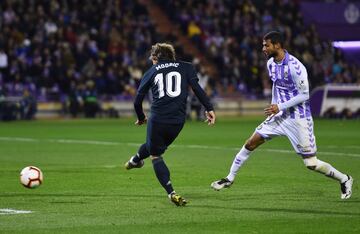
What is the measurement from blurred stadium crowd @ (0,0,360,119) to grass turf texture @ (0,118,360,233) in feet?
41.9

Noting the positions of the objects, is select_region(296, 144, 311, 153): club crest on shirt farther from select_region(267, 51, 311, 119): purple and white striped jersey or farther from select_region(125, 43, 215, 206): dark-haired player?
select_region(125, 43, 215, 206): dark-haired player

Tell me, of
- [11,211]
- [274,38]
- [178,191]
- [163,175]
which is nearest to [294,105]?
[274,38]

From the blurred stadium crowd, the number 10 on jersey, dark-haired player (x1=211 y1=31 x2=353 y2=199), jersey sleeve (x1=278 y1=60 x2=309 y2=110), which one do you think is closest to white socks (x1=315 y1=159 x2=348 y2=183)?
dark-haired player (x1=211 y1=31 x2=353 y2=199)

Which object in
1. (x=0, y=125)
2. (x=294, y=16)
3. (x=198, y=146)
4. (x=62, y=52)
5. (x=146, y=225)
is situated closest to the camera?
(x=146, y=225)

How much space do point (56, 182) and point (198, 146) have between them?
9.45 m

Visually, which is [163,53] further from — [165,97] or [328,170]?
[328,170]

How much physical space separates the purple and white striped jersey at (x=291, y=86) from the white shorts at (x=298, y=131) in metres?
0.09

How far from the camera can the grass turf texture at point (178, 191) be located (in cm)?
1106

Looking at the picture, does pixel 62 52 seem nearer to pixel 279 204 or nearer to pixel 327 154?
pixel 327 154

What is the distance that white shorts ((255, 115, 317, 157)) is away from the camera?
1310 cm

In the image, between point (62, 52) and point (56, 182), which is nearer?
point (56, 182)

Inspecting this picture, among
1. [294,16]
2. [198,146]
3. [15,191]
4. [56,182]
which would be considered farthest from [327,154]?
[294,16]

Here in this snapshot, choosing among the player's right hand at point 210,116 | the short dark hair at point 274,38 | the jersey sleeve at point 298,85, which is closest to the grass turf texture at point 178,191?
the player's right hand at point 210,116

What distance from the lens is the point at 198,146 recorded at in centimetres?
2503
